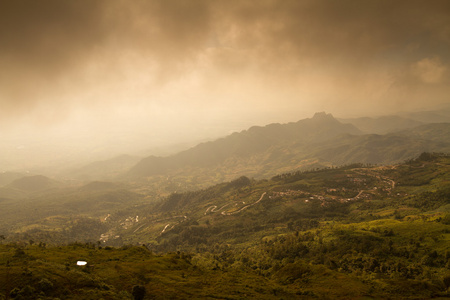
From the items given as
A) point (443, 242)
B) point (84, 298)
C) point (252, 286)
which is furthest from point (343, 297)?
point (443, 242)

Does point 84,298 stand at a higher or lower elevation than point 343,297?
higher

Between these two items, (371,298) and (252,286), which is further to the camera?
(252,286)

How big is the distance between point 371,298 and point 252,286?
3324 cm

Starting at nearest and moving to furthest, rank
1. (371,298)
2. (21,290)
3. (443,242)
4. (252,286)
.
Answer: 1. (21,290)
2. (371,298)
3. (252,286)
4. (443,242)

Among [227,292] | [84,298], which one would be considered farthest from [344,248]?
[84,298]

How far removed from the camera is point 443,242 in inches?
4023

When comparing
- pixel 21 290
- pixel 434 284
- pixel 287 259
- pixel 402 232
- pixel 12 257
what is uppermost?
pixel 21 290

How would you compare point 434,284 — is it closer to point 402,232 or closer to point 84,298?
point 402,232

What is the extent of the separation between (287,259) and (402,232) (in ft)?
207

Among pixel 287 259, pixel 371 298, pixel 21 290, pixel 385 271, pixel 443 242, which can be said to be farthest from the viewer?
pixel 287 259

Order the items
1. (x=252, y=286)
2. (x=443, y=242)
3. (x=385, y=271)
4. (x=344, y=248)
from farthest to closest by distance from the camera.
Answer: (x=344, y=248) < (x=443, y=242) < (x=385, y=271) < (x=252, y=286)

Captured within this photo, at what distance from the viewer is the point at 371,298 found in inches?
2489

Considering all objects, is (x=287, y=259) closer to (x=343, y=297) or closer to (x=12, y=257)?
(x=343, y=297)

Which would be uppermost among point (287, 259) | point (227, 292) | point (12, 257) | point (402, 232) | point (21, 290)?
point (21, 290)
